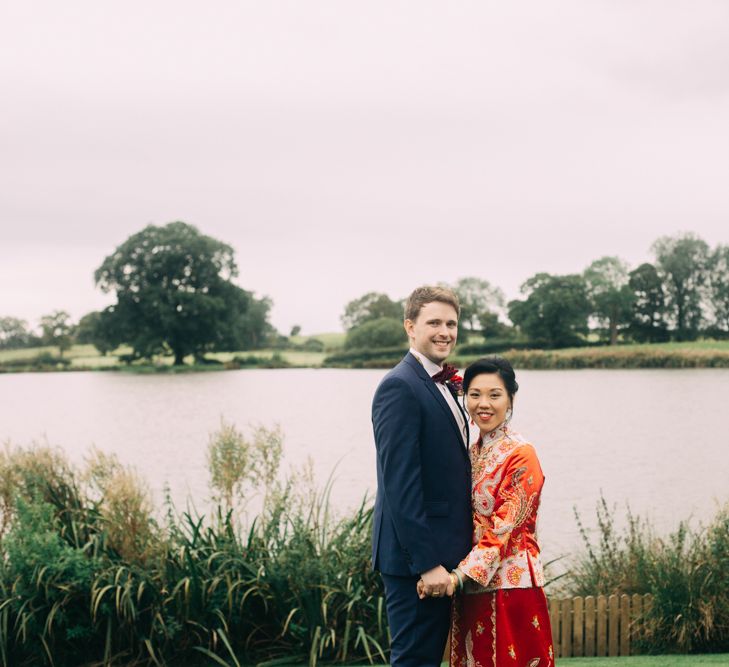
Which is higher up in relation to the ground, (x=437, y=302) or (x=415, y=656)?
(x=437, y=302)

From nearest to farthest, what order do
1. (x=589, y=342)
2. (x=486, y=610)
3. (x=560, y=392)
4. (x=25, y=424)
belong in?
1. (x=486, y=610)
2. (x=25, y=424)
3. (x=560, y=392)
4. (x=589, y=342)

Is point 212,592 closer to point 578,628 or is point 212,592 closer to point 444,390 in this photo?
point 578,628

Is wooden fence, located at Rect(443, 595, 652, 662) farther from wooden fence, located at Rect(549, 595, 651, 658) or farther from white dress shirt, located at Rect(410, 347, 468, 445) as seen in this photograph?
white dress shirt, located at Rect(410, 347, 468, 445)

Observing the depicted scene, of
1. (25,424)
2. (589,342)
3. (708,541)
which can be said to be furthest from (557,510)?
(589,342)

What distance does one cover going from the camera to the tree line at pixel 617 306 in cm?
6188

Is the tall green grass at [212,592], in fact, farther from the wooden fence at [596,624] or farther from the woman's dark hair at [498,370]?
the woman's dark hair at [498,370]

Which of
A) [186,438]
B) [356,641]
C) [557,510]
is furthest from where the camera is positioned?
[186,438]

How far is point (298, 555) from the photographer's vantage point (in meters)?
6.30

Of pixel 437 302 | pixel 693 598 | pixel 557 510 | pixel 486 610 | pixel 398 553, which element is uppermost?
pixel 437 302

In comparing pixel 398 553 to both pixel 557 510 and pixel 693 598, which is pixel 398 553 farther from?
pixel 557 510

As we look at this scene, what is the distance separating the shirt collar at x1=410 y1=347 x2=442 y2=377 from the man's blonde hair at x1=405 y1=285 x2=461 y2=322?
0.16 metres

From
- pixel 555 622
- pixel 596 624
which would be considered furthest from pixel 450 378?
pixel 596 624

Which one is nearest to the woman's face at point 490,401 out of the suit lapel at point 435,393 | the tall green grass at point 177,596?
the suit lapel at point 435,393

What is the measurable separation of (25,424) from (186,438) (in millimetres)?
9418
